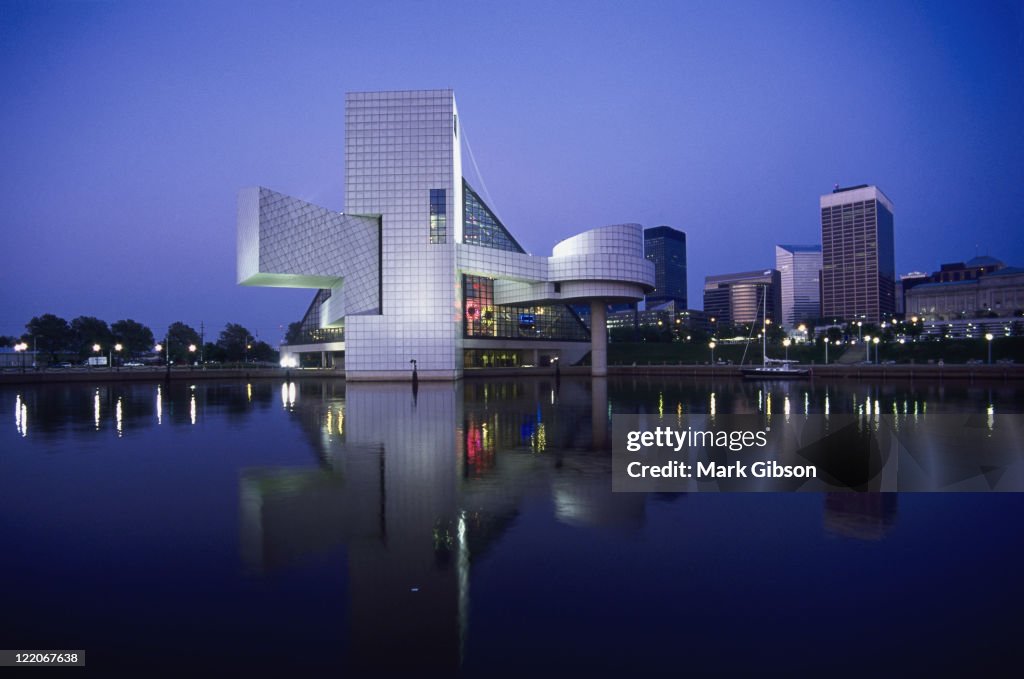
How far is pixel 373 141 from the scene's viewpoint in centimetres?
5700

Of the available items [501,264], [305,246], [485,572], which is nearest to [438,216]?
[501,264]

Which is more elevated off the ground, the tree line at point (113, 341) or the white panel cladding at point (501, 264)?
the white panel cladding at point (501, 264)

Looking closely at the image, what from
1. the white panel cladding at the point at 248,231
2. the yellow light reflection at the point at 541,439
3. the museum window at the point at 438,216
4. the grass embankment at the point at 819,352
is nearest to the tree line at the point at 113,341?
the white panel cladding at the point at 248,231

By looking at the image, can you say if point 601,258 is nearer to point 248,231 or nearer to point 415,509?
point 248,231

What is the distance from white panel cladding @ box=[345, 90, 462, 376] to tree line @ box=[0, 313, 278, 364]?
5068cm

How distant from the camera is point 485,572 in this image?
253 inches

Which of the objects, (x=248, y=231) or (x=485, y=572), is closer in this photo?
(x=485, y=572)

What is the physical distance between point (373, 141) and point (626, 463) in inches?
2025

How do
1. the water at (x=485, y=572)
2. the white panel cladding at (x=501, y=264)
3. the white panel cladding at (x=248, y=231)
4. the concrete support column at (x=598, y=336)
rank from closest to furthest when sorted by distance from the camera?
the water at (x=485, y=572)
the white panel cladding at (x=248, y=231)
the white panel cladding at (x=501, y=264)
the concrete support column at (x=598, y=336)

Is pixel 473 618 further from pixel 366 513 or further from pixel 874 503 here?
pixel 874 503

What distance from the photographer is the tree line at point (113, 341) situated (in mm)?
98938

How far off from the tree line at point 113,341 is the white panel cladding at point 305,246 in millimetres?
45396

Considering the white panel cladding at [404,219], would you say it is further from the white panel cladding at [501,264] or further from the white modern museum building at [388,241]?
the white panel cladding at [501,264]

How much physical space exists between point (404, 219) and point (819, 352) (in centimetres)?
7409
